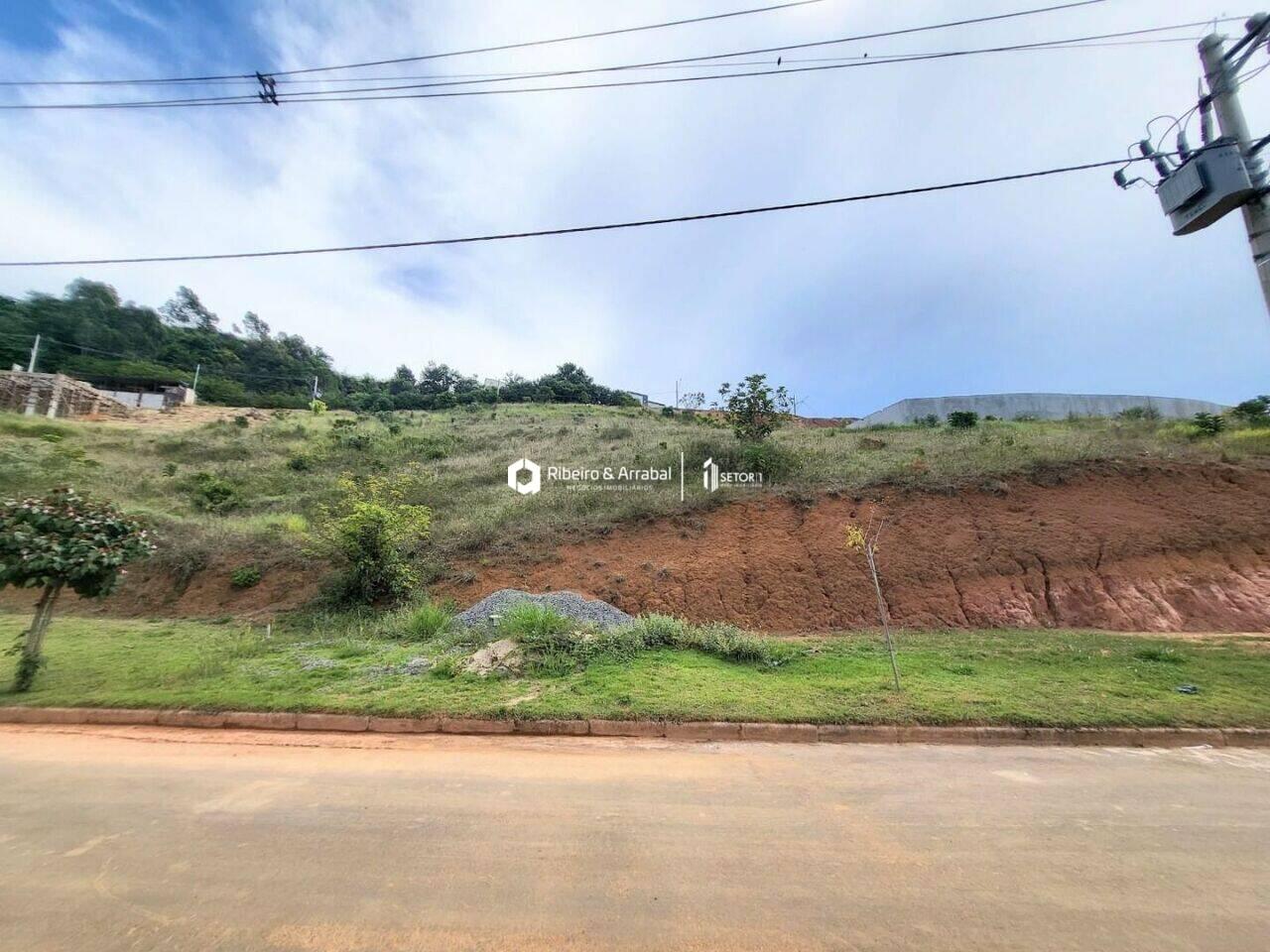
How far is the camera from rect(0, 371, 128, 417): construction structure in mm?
33222

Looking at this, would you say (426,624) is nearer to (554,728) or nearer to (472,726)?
(472,726)

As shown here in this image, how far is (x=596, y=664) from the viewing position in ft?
25.8

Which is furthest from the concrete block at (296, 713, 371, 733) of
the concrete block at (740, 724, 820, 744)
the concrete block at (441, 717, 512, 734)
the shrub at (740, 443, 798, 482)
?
the shrub at (740, 443, 798, 482)

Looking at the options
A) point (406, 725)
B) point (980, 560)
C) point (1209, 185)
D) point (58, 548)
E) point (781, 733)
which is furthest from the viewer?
point (980, 560)

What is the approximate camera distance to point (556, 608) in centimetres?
1080

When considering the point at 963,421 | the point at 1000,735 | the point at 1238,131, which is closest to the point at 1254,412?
the point at 963,421

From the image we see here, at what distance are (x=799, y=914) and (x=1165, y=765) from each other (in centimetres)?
498

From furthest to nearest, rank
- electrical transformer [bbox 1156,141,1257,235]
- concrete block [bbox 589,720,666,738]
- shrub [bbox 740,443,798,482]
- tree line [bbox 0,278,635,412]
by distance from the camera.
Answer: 1. tree line [bbox 0,278,635,412]
2. shrub [bbox 740,443,798,482]
3. electrical transformer [bbox 1156,141,1257,235]
4. concrete block [bbox 589,720,666,738]

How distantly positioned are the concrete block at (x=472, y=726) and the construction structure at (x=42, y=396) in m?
43.7

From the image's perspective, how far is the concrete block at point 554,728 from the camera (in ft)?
19.2

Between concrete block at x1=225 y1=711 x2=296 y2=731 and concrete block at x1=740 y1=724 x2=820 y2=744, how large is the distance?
520cm

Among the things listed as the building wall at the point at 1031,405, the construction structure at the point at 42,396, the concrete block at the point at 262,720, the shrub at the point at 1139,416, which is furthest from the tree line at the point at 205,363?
the concrete block at the point at 262,720

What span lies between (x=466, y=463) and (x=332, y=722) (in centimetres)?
1837

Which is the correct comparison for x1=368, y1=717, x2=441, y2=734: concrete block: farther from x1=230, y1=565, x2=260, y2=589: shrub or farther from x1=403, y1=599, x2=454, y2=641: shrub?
x1=230, y1=565, x2=260, y2=589: shrub
